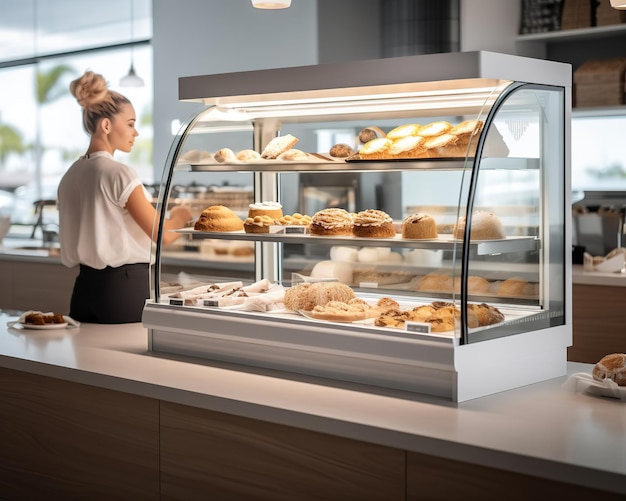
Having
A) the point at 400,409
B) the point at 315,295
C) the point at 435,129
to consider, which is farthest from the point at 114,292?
the point at 400,409

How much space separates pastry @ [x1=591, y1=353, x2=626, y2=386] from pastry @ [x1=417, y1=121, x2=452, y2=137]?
0.81 m

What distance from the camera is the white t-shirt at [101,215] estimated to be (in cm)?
326

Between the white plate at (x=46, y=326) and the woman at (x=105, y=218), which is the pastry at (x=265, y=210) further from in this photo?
the white plate at (x=46, y=326)

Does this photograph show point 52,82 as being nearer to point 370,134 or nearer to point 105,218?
point 105,218

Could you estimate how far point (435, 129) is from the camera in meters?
2.63

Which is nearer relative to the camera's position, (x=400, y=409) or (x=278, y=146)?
(x=400, y=409)

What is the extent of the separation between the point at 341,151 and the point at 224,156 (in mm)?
430

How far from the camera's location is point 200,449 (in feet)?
7.74

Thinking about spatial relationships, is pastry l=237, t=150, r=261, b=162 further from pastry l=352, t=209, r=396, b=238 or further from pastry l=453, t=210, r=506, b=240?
pastry l=453, t=210, r=506, b=240

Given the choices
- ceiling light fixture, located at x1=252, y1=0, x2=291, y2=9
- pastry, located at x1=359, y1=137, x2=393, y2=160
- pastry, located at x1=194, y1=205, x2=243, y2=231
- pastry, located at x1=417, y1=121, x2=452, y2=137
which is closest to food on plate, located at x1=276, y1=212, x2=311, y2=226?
pastry, located at x1=194, y1=205, x2=243, y2=231

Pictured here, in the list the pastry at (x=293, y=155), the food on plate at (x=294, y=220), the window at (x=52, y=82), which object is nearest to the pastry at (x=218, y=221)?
the food on plate at (x=294, y=220)

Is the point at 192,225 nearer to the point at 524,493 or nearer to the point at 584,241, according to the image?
the point at 524,493

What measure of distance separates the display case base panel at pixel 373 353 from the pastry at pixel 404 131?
0.67m

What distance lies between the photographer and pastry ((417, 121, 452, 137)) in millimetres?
2611
